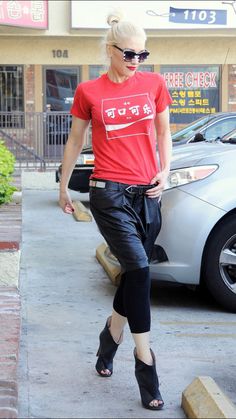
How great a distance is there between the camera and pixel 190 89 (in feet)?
69.0

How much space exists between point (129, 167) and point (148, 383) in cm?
111

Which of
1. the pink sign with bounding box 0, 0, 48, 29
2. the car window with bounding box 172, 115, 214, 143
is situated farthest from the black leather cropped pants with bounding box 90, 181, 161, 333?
the pink sign with bounding box 0, 0, 48, 29

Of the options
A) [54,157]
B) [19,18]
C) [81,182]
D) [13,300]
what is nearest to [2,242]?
[13,300]

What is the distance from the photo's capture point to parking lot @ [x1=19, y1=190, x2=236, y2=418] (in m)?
3.95

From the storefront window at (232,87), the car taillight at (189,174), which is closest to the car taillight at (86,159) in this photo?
the car taillight at (189,174)

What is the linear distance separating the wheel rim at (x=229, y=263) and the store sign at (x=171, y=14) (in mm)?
15077

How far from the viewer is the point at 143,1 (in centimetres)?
2002

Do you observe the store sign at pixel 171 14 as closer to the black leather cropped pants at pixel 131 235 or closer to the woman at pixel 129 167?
the woman at pixel 129 167

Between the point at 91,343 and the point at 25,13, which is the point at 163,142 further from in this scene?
the point at 25,13

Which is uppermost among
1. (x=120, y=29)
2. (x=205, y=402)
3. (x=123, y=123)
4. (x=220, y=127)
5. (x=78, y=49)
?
(x=120, y=29)

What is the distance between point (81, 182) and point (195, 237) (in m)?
6.34

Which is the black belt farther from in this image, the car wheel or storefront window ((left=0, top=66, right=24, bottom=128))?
storefront window ((left=0, top=66, right=24, bottom=128))

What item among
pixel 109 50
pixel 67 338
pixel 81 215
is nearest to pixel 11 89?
pixel 81 215

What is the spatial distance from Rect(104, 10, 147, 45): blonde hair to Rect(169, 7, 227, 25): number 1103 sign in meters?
16.7
